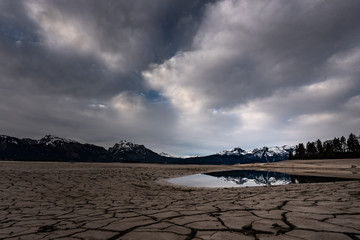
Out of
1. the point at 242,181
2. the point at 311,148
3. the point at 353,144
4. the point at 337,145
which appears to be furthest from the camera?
the point at 311,148

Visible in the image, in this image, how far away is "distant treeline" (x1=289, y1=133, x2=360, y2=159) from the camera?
173 ft

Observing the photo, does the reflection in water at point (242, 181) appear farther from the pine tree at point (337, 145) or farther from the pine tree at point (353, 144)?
the pine tree at point (337, 145)

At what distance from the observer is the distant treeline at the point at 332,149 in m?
52.7

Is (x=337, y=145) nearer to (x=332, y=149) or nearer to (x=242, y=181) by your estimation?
(x=332, y=149)

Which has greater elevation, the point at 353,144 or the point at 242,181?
the point at 353,144

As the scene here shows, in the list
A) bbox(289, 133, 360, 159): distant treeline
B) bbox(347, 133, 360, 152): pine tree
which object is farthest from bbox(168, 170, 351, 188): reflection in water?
bbox(347, 133, 360, 152): pine tree

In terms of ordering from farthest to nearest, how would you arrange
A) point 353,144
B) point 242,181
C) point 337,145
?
point 337,145, point 353,144, point 242,181

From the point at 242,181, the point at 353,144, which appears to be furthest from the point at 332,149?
the point at 242,181

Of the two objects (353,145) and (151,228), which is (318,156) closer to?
(353,145)

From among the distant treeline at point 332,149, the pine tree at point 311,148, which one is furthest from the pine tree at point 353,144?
the pine tree at point 311,148

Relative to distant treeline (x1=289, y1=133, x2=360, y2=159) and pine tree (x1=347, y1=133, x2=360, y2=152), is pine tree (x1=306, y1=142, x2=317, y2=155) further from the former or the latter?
pine tree (x1=347, y1=133, x2=360, y2=152)

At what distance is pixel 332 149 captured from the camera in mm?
60562

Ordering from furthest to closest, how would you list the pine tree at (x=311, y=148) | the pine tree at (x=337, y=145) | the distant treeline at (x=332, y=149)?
the pine tree at (x=311, y=148) → the pine tree at (x=337, y=145) → the distant treeline at (x=332, y=149)

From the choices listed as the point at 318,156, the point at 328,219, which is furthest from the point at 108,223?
the point at 318,156
